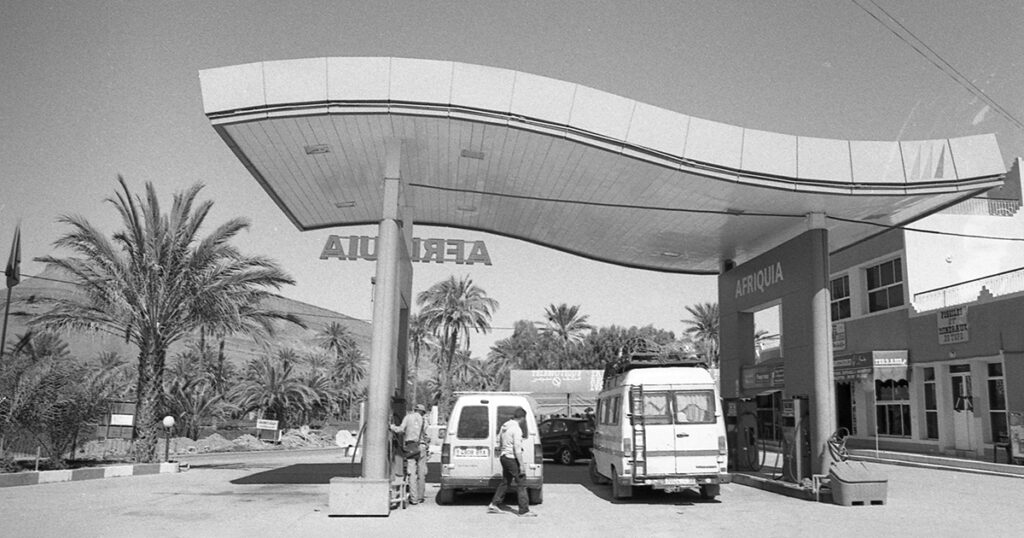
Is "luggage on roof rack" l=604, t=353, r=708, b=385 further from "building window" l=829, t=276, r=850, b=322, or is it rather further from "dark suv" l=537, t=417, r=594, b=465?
"building window" l=829, t=276, r=850, b=322

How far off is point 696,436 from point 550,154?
5453mm

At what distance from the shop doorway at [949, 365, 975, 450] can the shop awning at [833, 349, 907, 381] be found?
5.43ft

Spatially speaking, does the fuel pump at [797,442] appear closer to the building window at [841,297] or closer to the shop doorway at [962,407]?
the shop doorway at [962,407]

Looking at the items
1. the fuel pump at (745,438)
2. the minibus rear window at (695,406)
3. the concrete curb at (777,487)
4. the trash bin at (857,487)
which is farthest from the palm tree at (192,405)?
the trash bin at (857,487)

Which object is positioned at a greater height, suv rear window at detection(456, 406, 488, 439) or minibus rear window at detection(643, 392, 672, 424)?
minibus rear window at detection(643, 392, 672, 424)

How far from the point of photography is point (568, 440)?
2572 cm

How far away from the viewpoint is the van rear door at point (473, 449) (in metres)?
12.6

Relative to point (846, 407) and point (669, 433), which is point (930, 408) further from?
point (669, 433)

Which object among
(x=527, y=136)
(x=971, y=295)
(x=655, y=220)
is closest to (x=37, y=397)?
(x=527, y=136)

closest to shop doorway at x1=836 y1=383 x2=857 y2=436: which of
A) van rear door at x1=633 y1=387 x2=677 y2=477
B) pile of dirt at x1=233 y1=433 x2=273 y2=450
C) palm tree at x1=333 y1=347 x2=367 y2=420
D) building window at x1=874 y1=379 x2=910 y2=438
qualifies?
building window at x1=874 y1=379 x2=910 y2=438

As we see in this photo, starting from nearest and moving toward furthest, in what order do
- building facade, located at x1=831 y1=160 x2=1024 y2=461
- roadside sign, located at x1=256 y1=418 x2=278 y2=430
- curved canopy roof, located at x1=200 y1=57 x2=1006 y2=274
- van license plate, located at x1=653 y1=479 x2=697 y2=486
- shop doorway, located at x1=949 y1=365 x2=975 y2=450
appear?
curved canopy roof, located at x1=200 y1=57 x2=1006 y2=274 → van license plate, located at x1=653 y1=479 x2=697 y2=486 → building facade, located at x1=831 y1=160 x2=1024 y2=461 → shop doorway, located at x1=949 y1=365 x2=975 y2=450 → roadside sign, located at x1=256 y1=418 x2=278 y2=430

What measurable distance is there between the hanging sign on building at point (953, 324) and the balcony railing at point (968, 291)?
0.43 meters

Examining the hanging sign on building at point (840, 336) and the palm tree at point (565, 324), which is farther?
the palm tree at point (565, 324)

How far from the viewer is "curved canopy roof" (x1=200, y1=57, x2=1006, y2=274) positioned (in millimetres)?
11820
